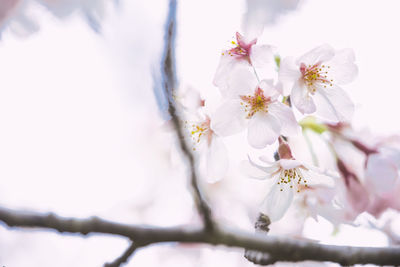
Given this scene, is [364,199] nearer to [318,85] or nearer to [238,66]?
[318,85]

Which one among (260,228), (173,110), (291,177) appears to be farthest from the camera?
(291,177)

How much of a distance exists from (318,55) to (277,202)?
1.05 feet

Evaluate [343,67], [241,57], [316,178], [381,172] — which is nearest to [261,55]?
[241,57]

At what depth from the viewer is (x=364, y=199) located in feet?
3.14

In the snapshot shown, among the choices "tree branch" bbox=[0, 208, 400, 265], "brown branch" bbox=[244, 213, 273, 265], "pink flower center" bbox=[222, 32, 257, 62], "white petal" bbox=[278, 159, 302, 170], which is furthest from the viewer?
"pink flower center" bbox=[222, 32, 257, 62]

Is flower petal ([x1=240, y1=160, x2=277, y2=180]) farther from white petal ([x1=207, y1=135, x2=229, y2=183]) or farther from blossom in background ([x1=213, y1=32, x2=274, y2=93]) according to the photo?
blossom in background ([x1=213, y1=32, x2=274, y2=93])

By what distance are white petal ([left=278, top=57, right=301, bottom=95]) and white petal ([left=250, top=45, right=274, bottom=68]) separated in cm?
5

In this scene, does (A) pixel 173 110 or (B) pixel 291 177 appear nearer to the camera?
(A) pixel 173 110

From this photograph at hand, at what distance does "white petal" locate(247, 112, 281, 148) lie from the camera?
0.74m

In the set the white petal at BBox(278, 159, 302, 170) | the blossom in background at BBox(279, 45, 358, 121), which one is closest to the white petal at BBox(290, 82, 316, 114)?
the blossom in background at BBox(279, 45, 358, 121)

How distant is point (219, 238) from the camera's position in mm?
426

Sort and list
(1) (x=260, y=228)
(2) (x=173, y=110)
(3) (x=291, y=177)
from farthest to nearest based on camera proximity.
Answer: (3) (x=291, y=177)
(1) (x=260, y=228)
(2) (x=173, y=110)

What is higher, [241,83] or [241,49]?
[241,49]

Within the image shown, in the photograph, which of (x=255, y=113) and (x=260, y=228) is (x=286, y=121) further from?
(x=260, y=228)
